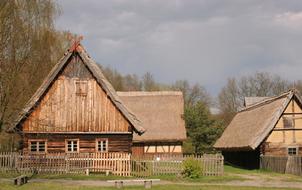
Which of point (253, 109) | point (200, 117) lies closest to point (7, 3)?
point (253, 109)

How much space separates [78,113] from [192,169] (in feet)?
31.6

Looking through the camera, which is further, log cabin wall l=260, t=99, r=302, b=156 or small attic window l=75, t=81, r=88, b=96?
log cabin wall l=260, t=99, r=302, b=156

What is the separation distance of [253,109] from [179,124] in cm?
789

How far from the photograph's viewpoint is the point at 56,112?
3350cm

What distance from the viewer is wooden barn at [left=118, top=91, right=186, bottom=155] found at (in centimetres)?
4919

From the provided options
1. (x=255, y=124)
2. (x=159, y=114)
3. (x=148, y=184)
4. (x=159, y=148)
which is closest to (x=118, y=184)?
(x=148, y=184)

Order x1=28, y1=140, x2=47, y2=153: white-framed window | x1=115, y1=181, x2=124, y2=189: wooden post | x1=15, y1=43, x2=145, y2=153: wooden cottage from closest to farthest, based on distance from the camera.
A: x1=115, y1=181, x2=124, y2=189: wooden post, x1=15, y1=43, x2=145, y2=153: wooden cottage, x1=28, y1=140, x2=47, y2=153: white-framed window

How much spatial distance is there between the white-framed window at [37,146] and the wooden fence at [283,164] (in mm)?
16554

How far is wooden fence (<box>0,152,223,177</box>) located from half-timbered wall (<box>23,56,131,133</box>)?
7.32 feet

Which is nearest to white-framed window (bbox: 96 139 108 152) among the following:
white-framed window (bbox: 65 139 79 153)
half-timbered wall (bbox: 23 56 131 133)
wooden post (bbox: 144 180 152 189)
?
half-timbered wall (bbox: 23 56 131 133)

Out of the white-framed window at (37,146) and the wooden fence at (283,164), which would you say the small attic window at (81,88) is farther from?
the wooden fence at (283,164)

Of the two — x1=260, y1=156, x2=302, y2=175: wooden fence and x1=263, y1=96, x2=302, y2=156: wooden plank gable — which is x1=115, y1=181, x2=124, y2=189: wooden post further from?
x1=263, y1=96, x2=302, y2=156: wooden plank gable

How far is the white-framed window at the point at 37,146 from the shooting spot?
1319 inches

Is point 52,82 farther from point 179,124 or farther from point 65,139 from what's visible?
point 179,124
